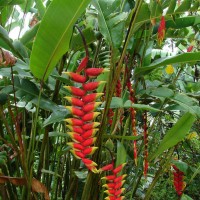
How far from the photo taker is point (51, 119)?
91cm

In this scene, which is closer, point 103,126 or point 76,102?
point 76,102

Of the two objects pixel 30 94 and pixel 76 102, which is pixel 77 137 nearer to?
pixel 76 102

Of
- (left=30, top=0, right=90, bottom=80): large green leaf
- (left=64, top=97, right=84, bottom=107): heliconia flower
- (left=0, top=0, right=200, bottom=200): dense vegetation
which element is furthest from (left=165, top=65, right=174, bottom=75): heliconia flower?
(left=64, top=97, right=84, bottom=107): heliconia flower

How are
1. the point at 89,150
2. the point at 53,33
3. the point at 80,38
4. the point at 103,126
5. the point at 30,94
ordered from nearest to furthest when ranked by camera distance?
the point at 89,150 → the point at 53,33 → the point at 103,126 → the point at 30,94 → the point at 80,38

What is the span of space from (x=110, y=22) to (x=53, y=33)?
0.19m

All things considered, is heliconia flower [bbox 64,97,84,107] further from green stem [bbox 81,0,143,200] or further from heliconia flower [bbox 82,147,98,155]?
green stem [bbox 81,0,143,200]

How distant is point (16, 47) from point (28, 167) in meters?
0.33

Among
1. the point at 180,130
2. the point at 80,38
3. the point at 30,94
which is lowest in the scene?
the point at 180,130

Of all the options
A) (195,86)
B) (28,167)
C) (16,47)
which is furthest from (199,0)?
(28,167)

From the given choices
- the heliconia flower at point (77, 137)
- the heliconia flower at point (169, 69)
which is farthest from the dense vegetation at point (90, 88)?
the heliconia flower at point (169, 69)

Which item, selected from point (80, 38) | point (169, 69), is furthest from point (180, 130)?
point (169, 69)

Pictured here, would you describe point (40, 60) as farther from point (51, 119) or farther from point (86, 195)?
point (86, 195)

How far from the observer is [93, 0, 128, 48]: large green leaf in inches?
35.1

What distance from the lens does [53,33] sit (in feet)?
2.49
